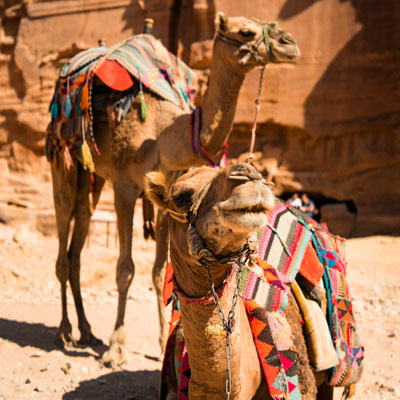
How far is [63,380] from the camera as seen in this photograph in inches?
163

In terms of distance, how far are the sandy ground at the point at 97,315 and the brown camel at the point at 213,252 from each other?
1888 millimetres

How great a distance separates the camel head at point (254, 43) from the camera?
425cm

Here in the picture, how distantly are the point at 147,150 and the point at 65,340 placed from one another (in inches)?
78.7

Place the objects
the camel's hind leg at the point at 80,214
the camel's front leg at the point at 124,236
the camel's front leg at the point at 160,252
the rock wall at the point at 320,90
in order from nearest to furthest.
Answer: the camel's front leg at the point at 124,236, the camel's front leg at the point at 160,252, the camel's hind leg at the point at 80,214, the rock wall at the point at 320,90

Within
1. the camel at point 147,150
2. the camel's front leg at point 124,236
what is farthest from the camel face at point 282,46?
the camel's front leg at point 124,236

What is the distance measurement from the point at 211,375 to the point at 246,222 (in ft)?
2.41

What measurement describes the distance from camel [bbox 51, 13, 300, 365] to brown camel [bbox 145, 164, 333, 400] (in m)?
2.33

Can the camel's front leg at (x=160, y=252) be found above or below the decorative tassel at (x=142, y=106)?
below

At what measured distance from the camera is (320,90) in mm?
12508

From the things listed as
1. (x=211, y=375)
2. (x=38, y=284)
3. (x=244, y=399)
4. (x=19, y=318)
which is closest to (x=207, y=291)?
(x=211, y=375)

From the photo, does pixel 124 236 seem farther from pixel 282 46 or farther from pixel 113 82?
pixel 282 46

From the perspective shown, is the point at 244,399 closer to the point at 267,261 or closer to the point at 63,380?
the point at 267,261

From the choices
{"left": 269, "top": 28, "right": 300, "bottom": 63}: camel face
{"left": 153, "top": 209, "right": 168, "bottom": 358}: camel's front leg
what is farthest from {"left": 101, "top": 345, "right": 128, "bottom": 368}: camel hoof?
{"left": 269, "top": 28, "right": 300, "bottom": 63}: camel face

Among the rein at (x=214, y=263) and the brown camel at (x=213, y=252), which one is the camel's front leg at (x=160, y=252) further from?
the rein at (x=214, y=263)
